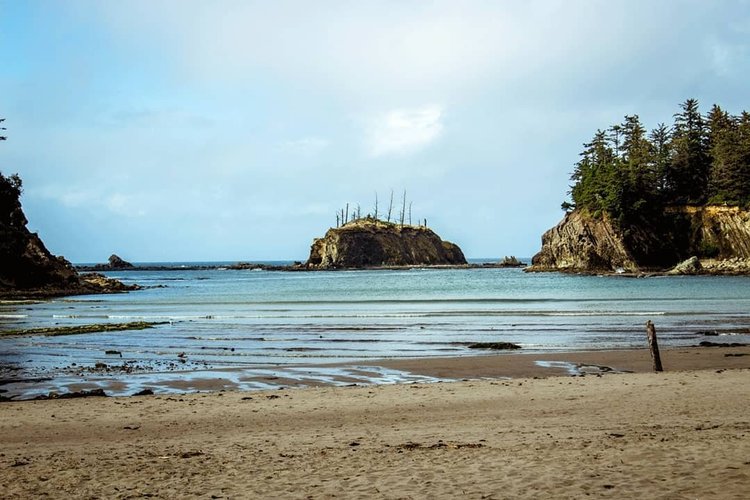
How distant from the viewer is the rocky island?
297 feet

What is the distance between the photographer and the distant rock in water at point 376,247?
169 metres

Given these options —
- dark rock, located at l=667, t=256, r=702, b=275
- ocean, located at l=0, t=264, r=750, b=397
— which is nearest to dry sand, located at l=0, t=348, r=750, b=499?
ocean, located at l=0, t=264, r=750, b=397

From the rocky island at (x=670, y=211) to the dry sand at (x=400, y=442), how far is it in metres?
82.7

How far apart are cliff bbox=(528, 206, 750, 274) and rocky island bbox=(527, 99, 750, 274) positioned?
14 centimetres

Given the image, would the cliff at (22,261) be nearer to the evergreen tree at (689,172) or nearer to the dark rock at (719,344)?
the dark rock at (719,344)

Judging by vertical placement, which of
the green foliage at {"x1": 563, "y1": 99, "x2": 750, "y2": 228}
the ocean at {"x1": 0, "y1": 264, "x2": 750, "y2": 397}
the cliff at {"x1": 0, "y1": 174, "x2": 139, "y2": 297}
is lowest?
the ocean at {"x1": 0, "y1": 264, "x2": 750, "y2": 397}

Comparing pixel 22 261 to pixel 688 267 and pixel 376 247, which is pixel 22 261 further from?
pixel 376 247

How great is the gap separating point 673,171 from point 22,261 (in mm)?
96048

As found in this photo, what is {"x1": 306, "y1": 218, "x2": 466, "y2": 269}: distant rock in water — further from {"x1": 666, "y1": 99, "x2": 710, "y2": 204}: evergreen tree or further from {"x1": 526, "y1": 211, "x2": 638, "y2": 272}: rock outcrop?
{"x1": 666, "y1": 99, "x2": 710, "y2": 204}: evergreen tree

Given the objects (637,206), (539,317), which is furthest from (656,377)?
(637,206)

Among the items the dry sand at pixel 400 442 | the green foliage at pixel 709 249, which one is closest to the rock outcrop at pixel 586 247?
the green foliage at pixel 709 249

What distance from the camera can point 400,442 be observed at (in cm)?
1005

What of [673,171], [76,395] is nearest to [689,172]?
[673,171]

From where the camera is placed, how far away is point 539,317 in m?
38.7
